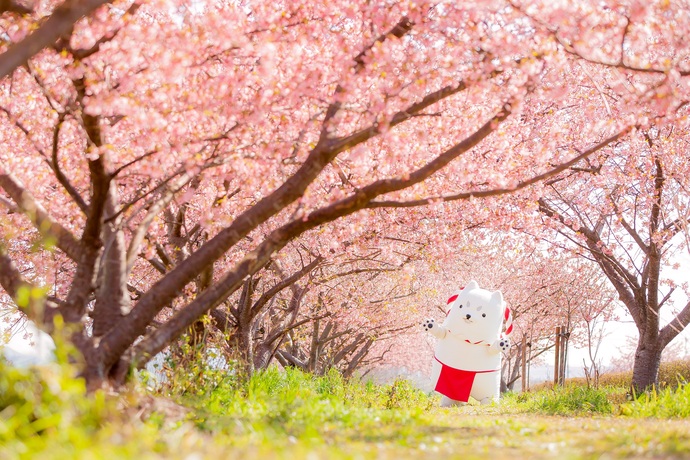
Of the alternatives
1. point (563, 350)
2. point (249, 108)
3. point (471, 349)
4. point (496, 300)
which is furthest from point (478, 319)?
point (249, 108)

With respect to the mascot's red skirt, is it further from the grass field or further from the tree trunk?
the grass field

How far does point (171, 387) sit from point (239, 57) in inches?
139

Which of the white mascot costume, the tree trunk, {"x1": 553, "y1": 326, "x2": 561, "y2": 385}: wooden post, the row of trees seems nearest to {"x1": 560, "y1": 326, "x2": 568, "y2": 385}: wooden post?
{"x1": 553, "y1": 326, "x2": 561, "y2": 385}: wooden post

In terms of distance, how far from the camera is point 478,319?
13.3 metres

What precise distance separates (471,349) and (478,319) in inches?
25.6

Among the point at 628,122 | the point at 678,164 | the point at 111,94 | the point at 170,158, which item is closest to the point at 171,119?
the point at 170,158

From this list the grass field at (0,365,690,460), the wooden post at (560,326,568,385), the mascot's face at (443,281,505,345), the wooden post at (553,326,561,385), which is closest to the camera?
the grass field at (0,365,690,460)

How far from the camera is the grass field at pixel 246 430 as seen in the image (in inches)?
148

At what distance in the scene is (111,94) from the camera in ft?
18.5

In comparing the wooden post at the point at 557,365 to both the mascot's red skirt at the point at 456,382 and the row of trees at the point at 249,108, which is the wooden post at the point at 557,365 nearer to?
the mascot's red skirt at the point at 456,382

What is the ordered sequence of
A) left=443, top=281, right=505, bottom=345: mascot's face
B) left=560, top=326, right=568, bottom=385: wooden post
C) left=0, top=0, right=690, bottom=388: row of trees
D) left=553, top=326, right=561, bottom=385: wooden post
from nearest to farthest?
left=0, top=0, right=690, bottom=388: row of trees → left=443, top=281, right=505, bottom=345: mascot's face → left=560, top=326, right=568, bottom=385: wooden post → left=553, top=326, right=561, bottom=385: wooden post

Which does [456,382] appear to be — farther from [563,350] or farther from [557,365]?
[563,350]

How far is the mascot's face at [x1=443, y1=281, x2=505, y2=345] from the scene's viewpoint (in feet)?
43.7

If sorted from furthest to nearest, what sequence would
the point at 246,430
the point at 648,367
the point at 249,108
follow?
the point at 648,367
the point at 249,108
the point at 246,430
